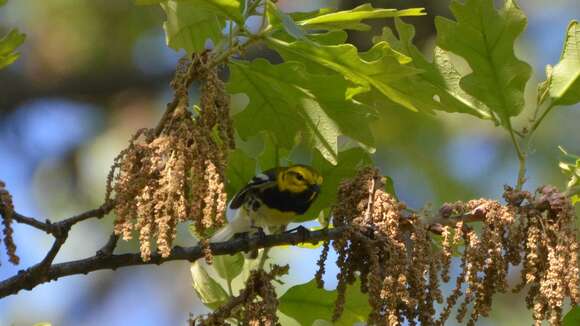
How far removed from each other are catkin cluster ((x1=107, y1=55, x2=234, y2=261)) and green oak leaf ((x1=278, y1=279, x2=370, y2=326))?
436mm

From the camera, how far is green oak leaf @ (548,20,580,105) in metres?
1.56

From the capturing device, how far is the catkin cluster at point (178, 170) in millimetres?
1183

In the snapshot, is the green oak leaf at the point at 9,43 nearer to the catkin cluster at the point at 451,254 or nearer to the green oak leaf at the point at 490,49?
the catkin cluster at the point at 451,254

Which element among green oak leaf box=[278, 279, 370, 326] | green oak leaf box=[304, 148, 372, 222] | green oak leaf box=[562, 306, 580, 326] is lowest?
green oak leaf box=[562, 306, 580, 326]

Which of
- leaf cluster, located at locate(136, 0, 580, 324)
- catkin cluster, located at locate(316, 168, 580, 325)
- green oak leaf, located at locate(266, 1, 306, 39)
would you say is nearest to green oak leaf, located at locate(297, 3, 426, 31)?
leaf cluster, located at locate(136, 0, 580, 324)

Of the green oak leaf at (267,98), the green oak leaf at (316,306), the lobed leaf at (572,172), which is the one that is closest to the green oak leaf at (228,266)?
the green oak leaf at (316,306)

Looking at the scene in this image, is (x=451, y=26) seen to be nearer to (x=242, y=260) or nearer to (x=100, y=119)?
(x=242, y=260)

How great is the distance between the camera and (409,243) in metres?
1.38

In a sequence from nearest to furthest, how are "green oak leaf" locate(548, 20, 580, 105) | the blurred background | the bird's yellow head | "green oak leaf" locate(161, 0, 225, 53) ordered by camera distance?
"green oak leaf" locate(161, 0, 225, 53) < "green oak leaf" locate(548, 20, 580, 105) < the bird's yellow head < the blurred background

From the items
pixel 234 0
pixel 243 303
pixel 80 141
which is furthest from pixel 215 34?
pixel 80 141

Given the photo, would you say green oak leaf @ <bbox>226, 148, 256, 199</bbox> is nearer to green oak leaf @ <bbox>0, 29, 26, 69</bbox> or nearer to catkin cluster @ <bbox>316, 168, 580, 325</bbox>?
catkin cluster @ <bbox>316, 168, 580, 325</bbox>

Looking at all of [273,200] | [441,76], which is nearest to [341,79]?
[441,76]

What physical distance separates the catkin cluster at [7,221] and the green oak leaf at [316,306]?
0.63 m

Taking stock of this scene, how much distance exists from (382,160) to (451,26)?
2.51 meters
